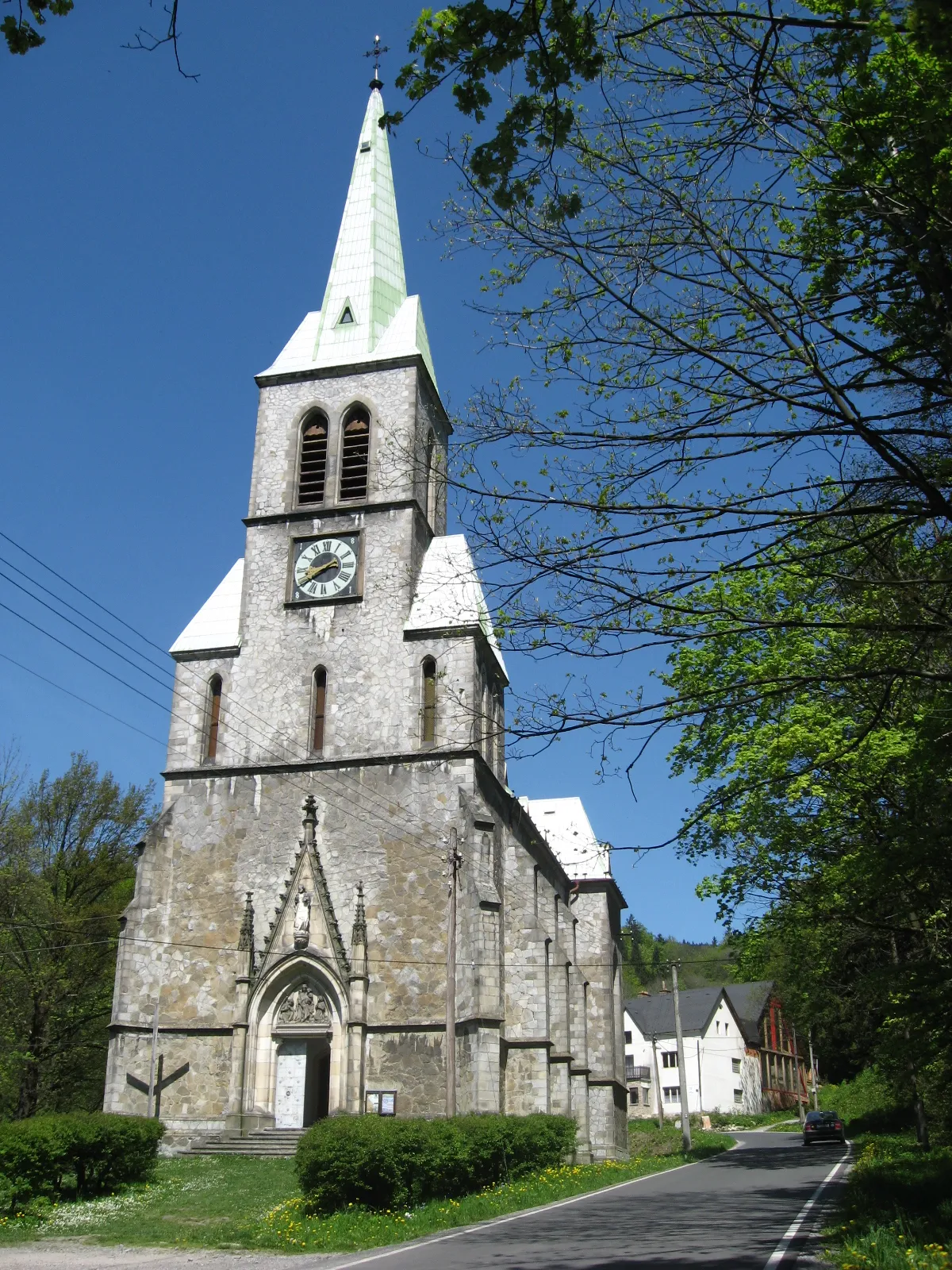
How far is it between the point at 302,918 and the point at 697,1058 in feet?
184

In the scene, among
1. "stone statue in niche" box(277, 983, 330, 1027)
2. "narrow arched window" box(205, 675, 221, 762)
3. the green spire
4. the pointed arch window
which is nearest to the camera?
"stone statue in niche" box(277, 983, 330, 1027)

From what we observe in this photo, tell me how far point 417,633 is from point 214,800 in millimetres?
6453

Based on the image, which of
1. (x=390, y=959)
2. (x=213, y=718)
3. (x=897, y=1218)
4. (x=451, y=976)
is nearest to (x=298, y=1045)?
(x=390, y=959)

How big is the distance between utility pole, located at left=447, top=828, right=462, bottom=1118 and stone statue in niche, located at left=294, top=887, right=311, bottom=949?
3.31 meters

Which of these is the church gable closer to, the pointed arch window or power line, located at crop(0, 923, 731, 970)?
power line, located at crop(0, 923, 731, 970)

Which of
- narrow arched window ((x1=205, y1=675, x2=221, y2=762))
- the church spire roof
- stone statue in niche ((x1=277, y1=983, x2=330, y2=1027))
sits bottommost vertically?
stone statue in niche ((x1=277, y1=983, x2=330, y2=1027))

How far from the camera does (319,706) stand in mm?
29453

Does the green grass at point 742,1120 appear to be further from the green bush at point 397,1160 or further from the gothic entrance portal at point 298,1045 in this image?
the green bush at point 397,1160

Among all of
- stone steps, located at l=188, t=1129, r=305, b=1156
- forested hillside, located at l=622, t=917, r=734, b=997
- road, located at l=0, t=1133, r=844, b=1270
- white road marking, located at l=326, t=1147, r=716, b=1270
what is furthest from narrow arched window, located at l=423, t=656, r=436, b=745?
forested hillside, located at l=622, t=917, r=734, b=997

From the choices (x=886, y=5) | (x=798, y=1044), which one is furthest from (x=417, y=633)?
(x=798, y=1044)

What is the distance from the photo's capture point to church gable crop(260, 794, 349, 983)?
26562 mm

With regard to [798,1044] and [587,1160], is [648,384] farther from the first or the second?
[798,1044]

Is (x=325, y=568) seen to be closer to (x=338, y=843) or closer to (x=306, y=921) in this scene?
(x=338, y=843)

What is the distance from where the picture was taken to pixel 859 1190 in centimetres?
1534
